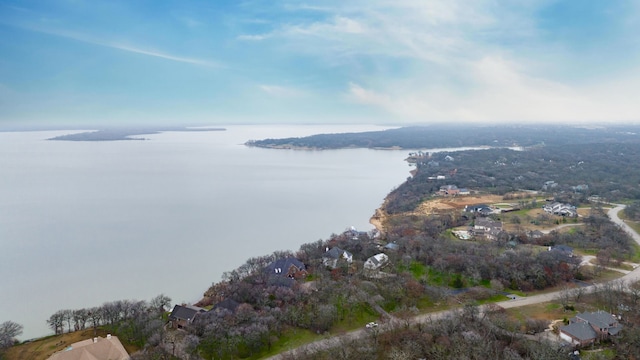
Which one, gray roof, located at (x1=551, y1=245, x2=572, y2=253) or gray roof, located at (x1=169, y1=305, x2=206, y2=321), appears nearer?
gray roof, located at (x1=169, y1=305, x2=206, y2=321)

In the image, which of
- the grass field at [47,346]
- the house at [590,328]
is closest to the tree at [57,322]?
the grass field at [47,346]

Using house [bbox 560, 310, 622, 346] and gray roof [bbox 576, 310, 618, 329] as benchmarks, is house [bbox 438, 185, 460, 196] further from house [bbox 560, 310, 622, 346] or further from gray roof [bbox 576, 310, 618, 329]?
house [bbox 560, 310, 622, 346]

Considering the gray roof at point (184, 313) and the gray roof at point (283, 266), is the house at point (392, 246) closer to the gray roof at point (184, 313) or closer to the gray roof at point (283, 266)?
the gray roof at point (283, 266)

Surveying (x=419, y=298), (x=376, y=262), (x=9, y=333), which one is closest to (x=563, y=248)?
(x=419, y=298)

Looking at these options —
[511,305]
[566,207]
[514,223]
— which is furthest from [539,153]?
[511,305]

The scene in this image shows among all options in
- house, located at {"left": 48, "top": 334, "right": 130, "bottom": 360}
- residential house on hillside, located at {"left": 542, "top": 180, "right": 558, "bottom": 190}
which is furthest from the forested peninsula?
residential house on hillside, located at {"left": 542, "top": 180, "right": 558, "bottom": 190}

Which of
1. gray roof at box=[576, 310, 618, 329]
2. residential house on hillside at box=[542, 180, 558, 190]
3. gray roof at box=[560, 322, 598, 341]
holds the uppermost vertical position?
residential house on hillside at box=[542, 180, 558, 190]

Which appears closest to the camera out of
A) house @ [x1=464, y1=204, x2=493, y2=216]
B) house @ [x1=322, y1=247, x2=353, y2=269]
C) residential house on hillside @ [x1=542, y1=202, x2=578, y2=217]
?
house @ [x1=322, y1=247, x2=353, y2=269]
